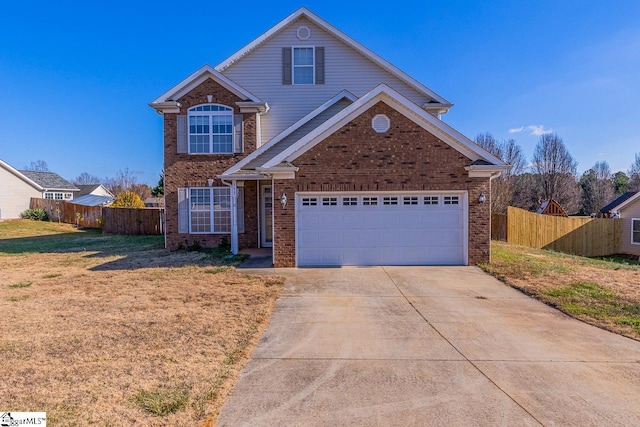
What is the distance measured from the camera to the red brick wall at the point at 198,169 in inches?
587

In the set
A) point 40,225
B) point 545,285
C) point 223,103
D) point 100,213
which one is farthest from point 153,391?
point 40,225

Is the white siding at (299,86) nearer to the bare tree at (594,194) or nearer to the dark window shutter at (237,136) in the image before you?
the dark window shutter at (237,136)

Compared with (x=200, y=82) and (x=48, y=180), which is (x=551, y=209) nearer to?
(x=200, y=82)

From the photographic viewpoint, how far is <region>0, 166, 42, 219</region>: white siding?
3241 centimetres

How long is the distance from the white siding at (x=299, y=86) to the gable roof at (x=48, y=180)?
103 feet

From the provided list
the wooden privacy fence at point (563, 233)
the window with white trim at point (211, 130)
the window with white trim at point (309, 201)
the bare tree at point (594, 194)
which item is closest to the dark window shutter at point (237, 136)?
the window with white trim at point (211, 130)

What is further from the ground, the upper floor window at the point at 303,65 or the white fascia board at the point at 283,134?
the upper floor window at the point at 303,65

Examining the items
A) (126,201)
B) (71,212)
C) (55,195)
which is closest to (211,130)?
(126,201)

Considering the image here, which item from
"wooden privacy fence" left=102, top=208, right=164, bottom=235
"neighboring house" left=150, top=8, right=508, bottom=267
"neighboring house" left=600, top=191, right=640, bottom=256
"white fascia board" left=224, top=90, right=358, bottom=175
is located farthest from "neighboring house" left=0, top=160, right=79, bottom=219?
"neighboring house" left=600, top=191, right=640, bottom=256

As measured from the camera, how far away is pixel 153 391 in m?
4.01

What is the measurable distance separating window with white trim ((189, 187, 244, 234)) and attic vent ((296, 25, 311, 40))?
733 cm

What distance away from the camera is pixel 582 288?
8.98 metres

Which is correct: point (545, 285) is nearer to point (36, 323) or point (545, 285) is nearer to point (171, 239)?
point (36, 323)

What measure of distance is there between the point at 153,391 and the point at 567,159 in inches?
2056
